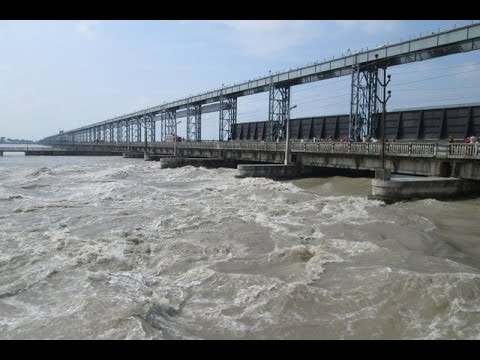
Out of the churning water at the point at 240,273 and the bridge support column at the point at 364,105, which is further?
the bridge support column at the point at 364,105

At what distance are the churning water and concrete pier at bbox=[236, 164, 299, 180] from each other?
18979 millimetres

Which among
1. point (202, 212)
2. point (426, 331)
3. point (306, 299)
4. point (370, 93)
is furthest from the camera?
point (370, 93)

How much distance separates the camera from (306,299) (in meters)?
9.02

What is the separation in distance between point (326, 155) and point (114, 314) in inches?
1283

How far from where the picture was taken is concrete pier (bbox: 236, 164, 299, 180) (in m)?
40.9

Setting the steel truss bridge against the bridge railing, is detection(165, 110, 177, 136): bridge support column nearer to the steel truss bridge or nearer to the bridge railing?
the steel truss bridge

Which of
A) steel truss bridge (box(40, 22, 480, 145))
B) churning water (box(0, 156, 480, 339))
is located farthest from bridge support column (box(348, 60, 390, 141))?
churning water (box(0, 156, 480, 339))

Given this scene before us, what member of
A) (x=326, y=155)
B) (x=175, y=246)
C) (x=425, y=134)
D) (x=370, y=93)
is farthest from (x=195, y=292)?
(x=370, y=93)

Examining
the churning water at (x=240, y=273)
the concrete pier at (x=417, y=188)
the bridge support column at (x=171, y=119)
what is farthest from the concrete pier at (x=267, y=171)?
the bridge support column at (x=171, y=119)

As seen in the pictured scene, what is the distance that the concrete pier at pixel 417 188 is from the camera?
24.3 metres

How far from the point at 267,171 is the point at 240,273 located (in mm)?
30564

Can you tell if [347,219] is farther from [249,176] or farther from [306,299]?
[249,176]

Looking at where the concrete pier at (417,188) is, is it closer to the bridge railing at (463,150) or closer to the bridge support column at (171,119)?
the bridge railing at (463,150)

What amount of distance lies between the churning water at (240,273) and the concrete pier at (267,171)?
19.0 meters
